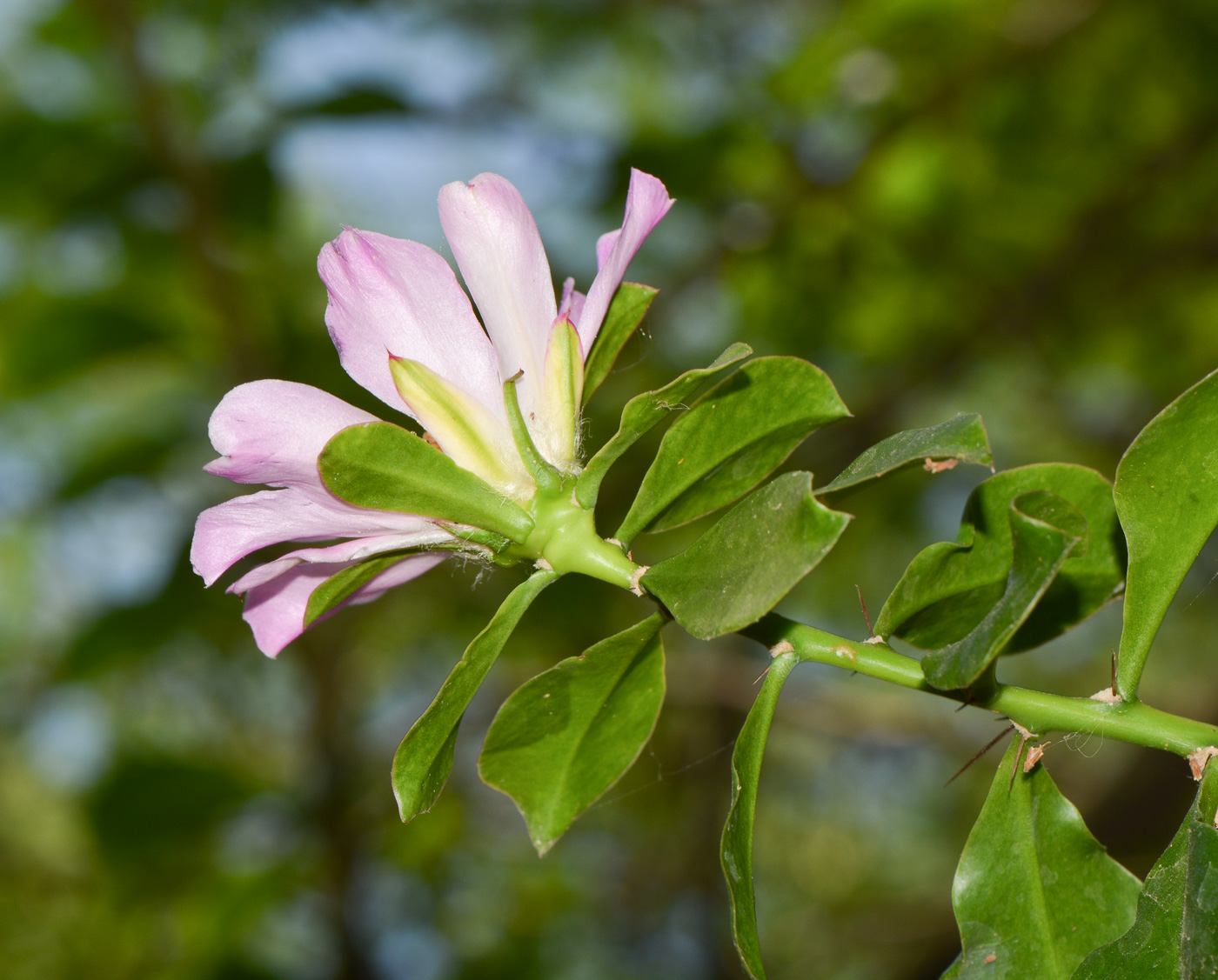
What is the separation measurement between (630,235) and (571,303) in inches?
2.8

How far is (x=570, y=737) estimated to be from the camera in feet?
1.46

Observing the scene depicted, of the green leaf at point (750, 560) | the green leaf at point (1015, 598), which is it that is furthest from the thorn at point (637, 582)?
the green leaf at point (1015, 598)

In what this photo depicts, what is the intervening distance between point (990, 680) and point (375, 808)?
1293 mm

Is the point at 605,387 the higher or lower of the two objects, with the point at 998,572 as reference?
lower

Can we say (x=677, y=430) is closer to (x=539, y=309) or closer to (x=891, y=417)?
(x=539, y=309)

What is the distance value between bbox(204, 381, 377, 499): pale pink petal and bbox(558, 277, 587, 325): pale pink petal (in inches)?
3.8

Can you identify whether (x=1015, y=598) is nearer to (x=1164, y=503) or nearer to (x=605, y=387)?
(x=1164, y=503)

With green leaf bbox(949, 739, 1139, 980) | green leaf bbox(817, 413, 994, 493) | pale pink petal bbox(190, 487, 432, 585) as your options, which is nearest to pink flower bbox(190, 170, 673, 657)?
pale pink petal bbox(190, 487, 432, 585)

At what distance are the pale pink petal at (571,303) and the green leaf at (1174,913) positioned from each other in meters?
0.30

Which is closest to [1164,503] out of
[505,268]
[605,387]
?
[505,268]

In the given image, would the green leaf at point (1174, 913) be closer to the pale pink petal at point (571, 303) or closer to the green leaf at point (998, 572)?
the green leaf at point (998, 572)

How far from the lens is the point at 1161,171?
1.52 m

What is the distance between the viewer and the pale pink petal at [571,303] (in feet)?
1.45

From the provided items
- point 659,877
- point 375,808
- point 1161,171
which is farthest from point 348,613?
point 659,877
